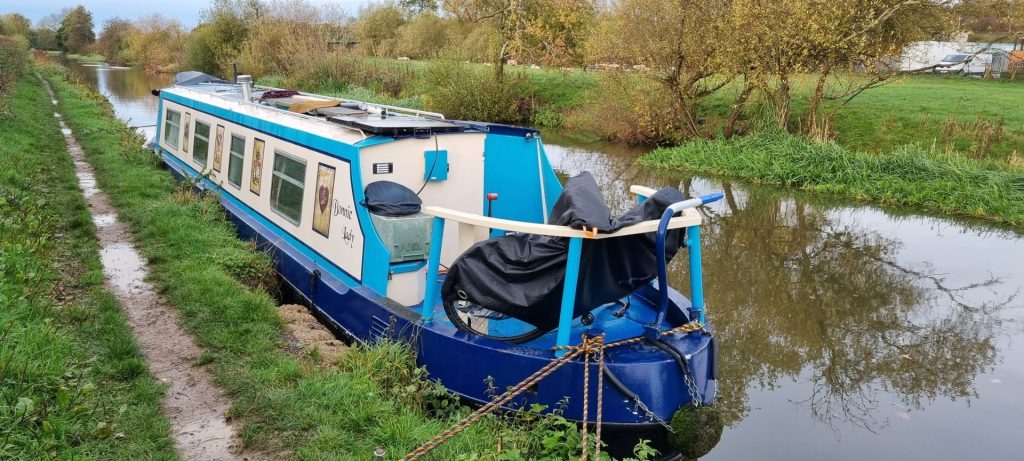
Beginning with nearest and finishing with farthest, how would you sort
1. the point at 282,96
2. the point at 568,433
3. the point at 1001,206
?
the point at 568,433, the point at 282,96, the point at 1001,206

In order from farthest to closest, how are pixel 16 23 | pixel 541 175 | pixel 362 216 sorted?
pixel 16 23, pixel 541 175, pixel 362 216

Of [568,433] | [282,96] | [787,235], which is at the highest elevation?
[282,96]

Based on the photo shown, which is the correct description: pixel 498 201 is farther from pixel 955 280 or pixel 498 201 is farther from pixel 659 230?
pixel 955 280

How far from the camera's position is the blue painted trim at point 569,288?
4125mm

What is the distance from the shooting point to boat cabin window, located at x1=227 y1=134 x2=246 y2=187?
804cm

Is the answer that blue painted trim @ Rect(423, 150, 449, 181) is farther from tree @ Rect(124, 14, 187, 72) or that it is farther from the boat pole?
tree @ Rect(124, 14, 187, 72)

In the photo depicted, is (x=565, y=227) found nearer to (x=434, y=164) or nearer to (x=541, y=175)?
(x=434, y=164)

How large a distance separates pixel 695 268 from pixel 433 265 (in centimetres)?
166

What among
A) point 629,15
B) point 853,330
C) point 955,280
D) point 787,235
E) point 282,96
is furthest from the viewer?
point 629,15

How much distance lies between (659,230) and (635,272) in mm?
446

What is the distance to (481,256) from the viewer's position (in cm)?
443

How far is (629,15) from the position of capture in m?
16.6

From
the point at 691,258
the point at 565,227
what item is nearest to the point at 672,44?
the point at 691,258

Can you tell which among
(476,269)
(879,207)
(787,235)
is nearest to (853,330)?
(787,235)
